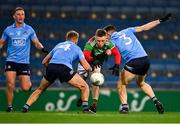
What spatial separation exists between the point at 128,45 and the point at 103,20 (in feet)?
28.4

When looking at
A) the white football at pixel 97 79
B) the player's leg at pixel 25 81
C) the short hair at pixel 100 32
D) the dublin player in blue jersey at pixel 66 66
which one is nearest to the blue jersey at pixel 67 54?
the dublin player in blue jersey at pixel 66 66

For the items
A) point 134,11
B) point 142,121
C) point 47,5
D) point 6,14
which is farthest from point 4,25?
point 142,121

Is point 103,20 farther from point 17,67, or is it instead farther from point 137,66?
point 137,66

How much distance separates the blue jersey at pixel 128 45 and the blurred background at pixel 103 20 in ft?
22.4

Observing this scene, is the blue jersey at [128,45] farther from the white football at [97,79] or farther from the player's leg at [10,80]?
the player's leg at [10,80]

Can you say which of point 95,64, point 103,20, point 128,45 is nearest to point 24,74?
point 95,64

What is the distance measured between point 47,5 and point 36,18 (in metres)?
0.74

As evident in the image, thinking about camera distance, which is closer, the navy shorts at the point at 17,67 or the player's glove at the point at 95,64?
the navy shorts at the point at 17,67

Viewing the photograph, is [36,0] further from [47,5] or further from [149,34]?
[149,34]

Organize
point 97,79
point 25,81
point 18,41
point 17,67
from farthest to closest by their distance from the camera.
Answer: point 25,81
point 17,67
point 18,41
point 97,79

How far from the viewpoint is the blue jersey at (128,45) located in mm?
11375

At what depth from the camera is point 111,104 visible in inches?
611

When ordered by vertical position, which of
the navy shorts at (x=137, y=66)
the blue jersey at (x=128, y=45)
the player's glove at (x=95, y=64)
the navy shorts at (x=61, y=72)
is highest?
the blue jersey at (x=128, y=45)

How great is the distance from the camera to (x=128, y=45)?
11.4 meters
